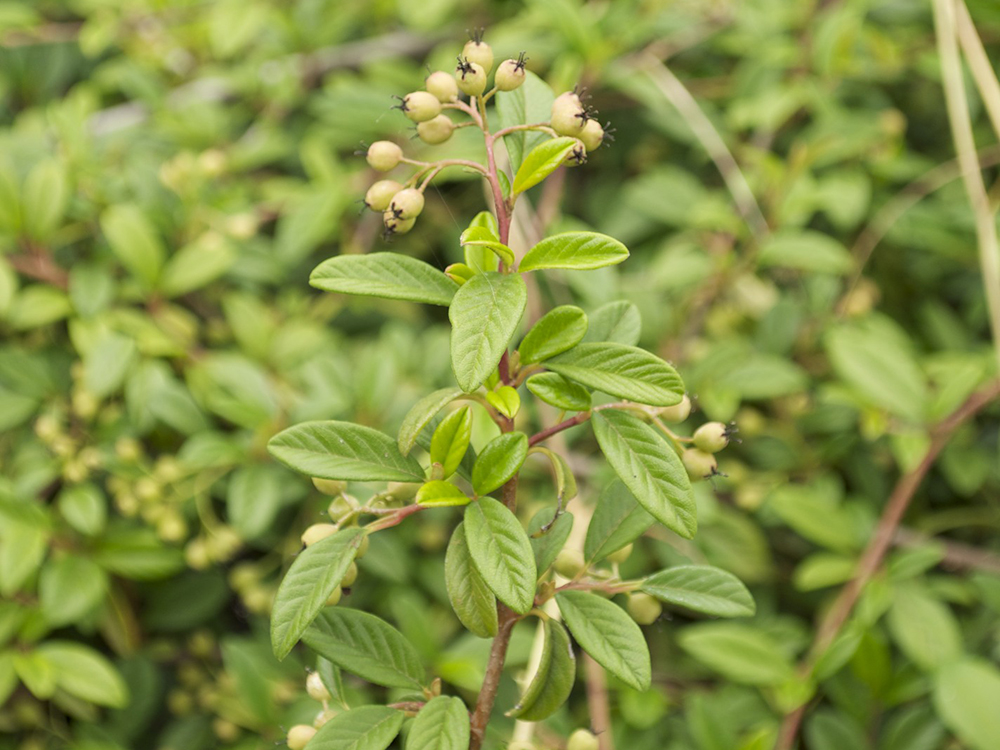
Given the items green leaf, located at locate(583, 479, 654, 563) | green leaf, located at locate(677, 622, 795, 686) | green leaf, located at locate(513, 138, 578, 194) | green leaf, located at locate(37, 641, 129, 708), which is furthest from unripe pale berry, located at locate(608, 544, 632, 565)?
green leaf, located at locate(37, 641, 129, 708)

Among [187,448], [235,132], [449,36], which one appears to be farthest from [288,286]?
[449,36]

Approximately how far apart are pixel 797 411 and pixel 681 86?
64 centimetres

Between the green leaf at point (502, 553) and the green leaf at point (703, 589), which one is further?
→ the green leaf at point (703, 589)

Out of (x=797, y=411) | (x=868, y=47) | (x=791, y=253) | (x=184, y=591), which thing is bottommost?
(x=184, y=591)

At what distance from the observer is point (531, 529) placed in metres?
0.75

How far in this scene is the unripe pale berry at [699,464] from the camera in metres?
0.79

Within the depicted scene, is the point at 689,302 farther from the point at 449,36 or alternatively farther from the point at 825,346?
the point at 449,36

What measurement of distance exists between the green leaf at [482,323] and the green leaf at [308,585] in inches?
6.6

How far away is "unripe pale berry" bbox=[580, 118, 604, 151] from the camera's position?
71 cm

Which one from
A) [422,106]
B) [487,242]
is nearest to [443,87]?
[422,106]

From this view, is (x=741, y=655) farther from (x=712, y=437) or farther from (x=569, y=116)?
(x=569, y=116)

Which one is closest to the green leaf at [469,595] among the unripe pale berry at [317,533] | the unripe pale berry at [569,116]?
the unripe pale berry at [317,533]

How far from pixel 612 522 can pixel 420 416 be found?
22cm

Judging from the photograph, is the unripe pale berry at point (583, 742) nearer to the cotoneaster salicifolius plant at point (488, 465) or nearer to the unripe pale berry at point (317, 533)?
the cotoneaster salicifolius plant at point (488, 465)
